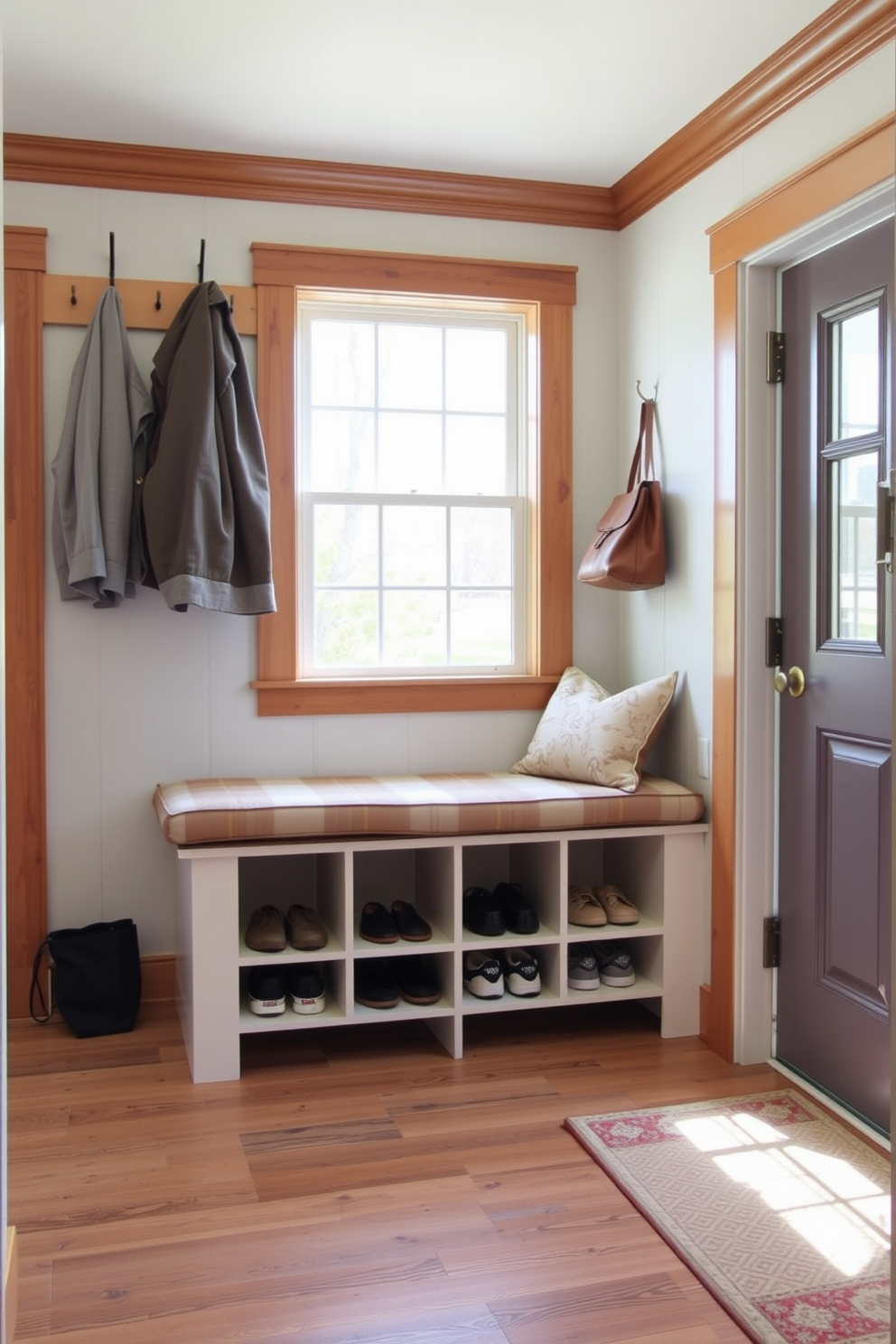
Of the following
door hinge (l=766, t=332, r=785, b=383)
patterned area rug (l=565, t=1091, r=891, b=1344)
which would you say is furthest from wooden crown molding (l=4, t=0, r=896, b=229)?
patterned area rug (l=565, t=1091, r=891, b=1344)

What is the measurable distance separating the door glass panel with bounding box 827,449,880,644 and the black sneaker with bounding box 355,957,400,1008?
146 centimetres

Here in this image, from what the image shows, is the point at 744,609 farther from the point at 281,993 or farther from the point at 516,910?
the point at 281,993

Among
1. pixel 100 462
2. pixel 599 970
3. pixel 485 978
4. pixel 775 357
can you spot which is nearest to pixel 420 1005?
pixel 485 978

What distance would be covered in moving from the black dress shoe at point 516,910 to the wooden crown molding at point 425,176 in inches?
80.4

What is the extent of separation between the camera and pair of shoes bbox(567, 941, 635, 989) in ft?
10.6

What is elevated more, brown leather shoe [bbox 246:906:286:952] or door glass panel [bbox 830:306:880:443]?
door glass panel [bbox 830:306:880:443]

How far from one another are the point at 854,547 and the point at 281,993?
178 cm

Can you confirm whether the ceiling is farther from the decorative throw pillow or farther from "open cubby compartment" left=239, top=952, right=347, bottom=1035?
"open cubby compartment" left=239, top=952, right=347, bottom=1035

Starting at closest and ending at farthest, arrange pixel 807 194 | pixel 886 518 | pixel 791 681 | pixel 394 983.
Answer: pixel 886 518
pixel 807 194
pixel 791 681
pixel 394 983

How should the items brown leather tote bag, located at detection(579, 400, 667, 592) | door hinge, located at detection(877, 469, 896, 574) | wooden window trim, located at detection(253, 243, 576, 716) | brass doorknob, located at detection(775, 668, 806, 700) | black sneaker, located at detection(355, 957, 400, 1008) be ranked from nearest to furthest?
door hinge, located at detection(877, 469, 896, 574) → brass doorknob, located at detection(775, 668, 806, 700) → black sneaker, located at detection(355, 957, 400, 1008) → brown leather tote bag, located at detection(579, 400, 667, 592) → wooden window trim, located at detection(253, 243, 576, 716)

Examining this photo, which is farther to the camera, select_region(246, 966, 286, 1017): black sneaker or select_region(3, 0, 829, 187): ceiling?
select_region(246, 966, 286, 1017): black sneaker

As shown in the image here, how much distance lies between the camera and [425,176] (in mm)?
3525

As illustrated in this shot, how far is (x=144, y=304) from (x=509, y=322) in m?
1.14

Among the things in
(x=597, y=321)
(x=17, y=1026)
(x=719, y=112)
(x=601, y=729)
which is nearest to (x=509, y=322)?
(x=597, y=321)
